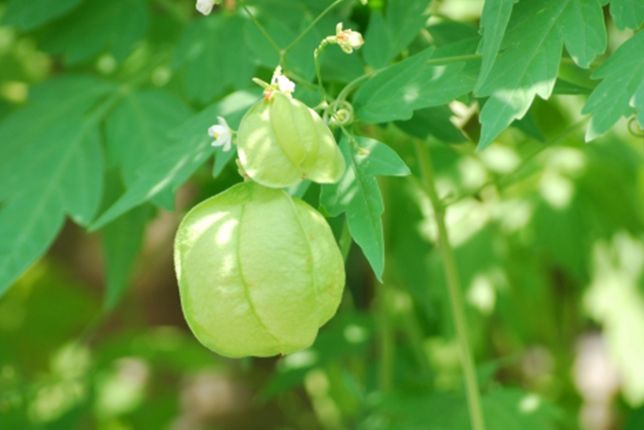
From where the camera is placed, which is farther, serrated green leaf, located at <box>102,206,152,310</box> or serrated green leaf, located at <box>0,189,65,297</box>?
serrated green leaf, located at <box>102,206,152,310</box>

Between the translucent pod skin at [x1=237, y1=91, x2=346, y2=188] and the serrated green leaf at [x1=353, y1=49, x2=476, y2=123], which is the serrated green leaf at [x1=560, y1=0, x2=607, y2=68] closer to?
the serrated green leaf at [x1=353, y1=49, x2=476, y2=123]

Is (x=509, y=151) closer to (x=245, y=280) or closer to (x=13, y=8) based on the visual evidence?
(x=13, y=8)

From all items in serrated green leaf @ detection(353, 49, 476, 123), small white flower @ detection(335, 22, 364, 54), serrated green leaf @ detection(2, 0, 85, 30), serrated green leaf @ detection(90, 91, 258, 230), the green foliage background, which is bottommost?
the green foliage background

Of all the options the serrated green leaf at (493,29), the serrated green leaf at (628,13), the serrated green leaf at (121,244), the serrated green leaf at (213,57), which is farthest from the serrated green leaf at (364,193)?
the serrated green leaf at (121,244)

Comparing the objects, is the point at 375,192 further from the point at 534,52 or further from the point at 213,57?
the point at 213,57

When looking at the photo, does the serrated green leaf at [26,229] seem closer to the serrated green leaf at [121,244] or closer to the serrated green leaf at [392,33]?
the serrated green leaf at [121,244]

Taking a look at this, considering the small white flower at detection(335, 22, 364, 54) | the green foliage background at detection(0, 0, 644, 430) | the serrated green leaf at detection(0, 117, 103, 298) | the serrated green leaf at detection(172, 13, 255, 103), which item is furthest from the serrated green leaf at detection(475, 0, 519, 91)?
the serrated green leaf at detection(0, 117, 103, 298)
